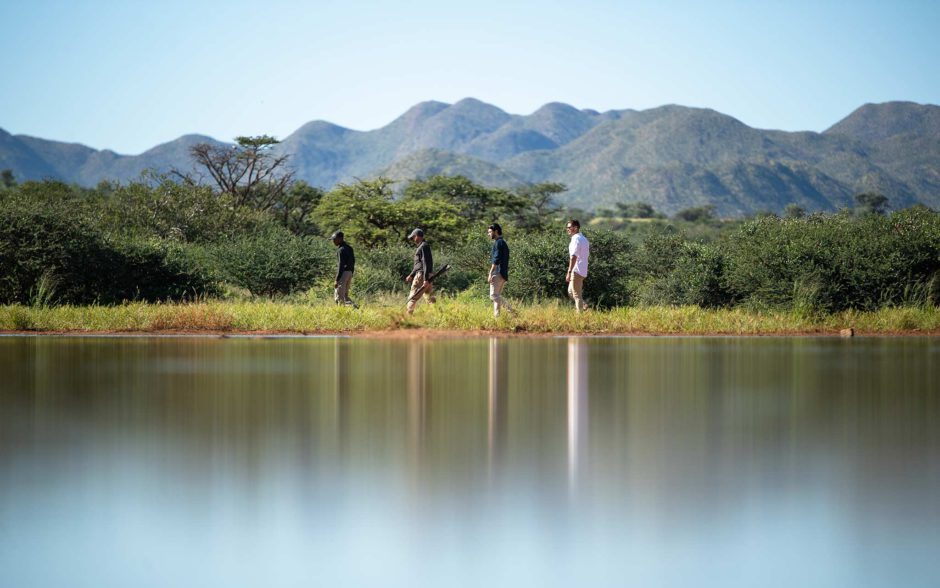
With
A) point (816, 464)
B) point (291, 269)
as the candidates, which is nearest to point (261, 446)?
point (816, 464)

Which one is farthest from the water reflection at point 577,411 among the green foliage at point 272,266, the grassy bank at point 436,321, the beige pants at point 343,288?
the green foliage at point 272,266

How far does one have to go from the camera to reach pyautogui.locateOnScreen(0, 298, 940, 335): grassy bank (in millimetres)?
19906

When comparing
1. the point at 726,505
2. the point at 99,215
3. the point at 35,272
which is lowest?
the point at 726,505

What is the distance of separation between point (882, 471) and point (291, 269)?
22.7 m

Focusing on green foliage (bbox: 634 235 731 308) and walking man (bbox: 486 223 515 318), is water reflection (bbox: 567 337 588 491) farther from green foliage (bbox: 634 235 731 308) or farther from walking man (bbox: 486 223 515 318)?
green foliage (bbox: 634 235 731 308)

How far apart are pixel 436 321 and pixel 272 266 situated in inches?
368

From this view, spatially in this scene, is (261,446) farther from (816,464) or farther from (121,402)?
(816,464)

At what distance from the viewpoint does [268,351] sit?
15.8 metres

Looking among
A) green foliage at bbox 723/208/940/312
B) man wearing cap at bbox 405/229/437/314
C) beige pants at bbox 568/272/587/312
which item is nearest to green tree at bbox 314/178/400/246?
man wearing cap at bbox 405/229/437/314

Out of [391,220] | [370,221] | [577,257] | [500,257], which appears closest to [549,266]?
[577,257]

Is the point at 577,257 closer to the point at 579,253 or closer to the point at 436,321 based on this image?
the point at 579,253

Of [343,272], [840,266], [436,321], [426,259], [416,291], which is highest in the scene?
[426,259]

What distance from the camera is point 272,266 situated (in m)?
27.8

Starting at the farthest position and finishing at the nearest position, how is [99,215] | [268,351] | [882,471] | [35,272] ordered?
[99,215] → [35,272] → [268,351] → [882,471]
